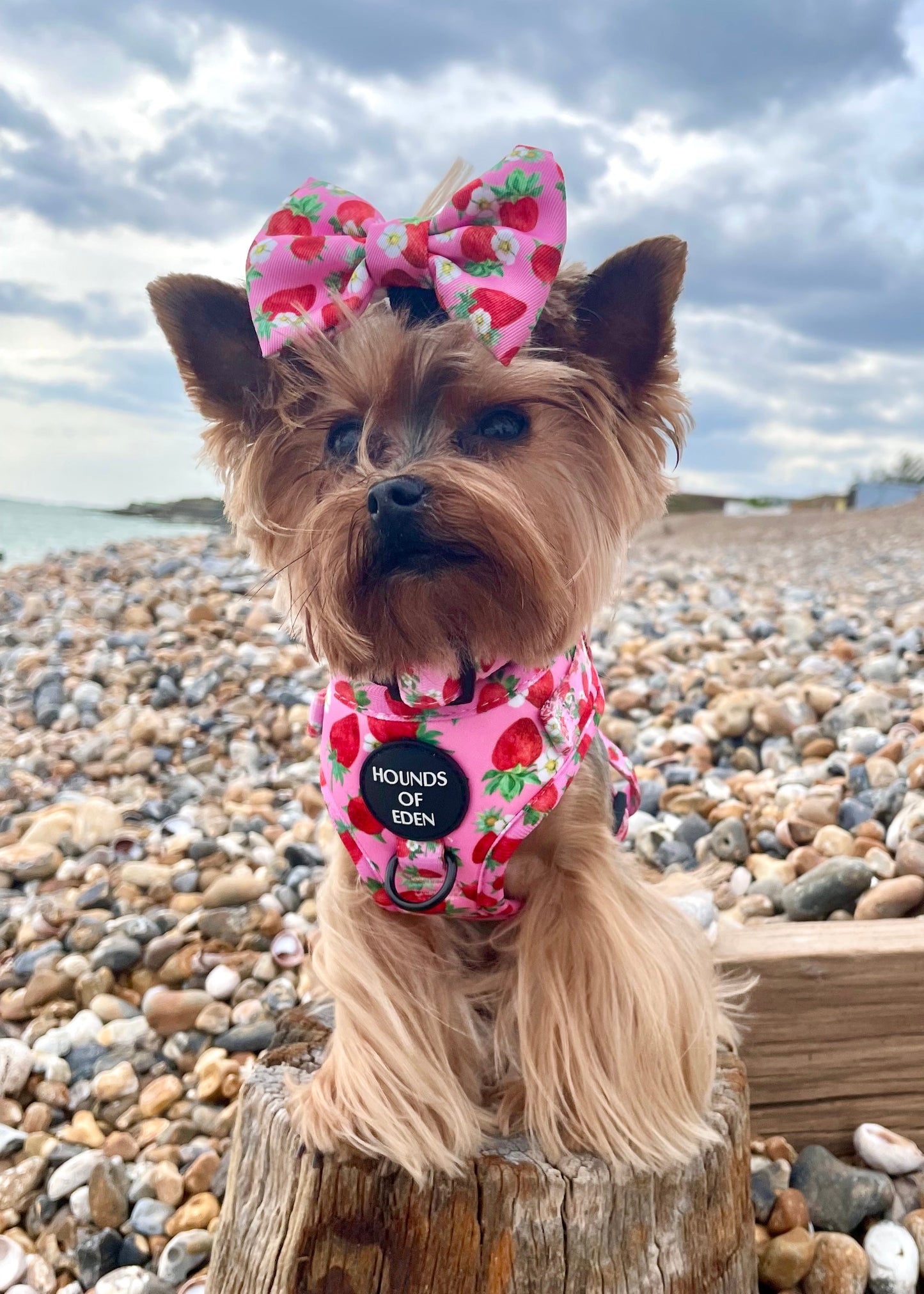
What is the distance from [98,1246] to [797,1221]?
1.81m

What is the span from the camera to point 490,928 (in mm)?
2416

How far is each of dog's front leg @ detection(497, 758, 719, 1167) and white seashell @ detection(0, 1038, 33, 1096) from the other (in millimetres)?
1827

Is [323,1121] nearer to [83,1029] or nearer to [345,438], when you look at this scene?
[345,438]

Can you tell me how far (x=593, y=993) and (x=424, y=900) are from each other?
0.43 m

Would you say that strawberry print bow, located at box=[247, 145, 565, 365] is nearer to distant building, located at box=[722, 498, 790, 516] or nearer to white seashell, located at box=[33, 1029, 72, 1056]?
white seashell, located at box=[33, 1029, 72, 1056]

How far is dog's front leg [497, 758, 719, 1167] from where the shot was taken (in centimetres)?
216

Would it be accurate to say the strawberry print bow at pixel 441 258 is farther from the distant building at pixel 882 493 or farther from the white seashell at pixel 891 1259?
the distant building at pixel 882 493

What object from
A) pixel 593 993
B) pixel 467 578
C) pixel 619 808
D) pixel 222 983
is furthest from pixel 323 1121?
pixel 222 983

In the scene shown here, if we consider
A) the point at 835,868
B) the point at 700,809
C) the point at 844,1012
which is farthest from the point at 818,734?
the point at 844,1012

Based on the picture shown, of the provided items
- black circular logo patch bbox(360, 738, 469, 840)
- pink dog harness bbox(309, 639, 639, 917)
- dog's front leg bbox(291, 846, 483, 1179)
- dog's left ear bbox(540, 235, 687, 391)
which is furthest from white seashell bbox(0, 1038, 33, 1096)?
dog's left ear bbox(540, 235, 687, 391)

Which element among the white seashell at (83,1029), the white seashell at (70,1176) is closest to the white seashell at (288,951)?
the white seashell at (83,1029)

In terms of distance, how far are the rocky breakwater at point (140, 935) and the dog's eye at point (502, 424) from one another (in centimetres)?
157

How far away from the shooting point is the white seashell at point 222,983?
11.3 ft

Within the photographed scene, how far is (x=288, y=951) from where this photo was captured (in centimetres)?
356
